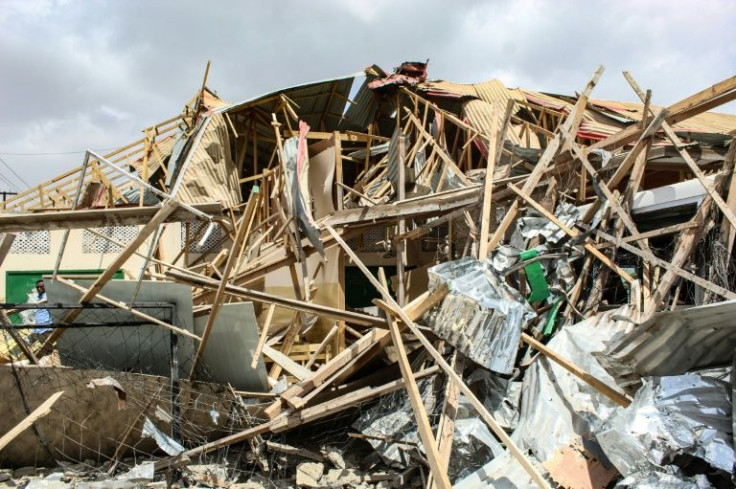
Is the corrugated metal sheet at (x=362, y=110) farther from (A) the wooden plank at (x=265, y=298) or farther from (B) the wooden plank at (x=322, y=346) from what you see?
(A) the wooden plank at (x=265, y=298)

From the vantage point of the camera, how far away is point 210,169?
→ 1034 centimetres

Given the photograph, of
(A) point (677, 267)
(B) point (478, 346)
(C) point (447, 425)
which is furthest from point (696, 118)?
(C) point (447, 425)

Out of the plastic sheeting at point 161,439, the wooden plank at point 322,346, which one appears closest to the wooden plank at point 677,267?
the wooden plank at point 322,346

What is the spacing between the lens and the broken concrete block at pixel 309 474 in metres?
5.32

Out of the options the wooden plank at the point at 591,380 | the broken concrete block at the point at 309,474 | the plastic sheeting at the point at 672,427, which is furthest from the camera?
the broken concrete block at the point at 309,474

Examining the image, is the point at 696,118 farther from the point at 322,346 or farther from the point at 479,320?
the point at 322,346

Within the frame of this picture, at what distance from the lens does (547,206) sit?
23.2 ft

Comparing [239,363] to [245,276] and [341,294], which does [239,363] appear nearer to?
[245,276]

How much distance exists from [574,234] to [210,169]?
6775 millimetres

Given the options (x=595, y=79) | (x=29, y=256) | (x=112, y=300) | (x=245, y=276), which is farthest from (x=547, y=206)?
(x=29, y=256)

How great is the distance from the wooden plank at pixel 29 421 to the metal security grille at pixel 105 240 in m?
7.26

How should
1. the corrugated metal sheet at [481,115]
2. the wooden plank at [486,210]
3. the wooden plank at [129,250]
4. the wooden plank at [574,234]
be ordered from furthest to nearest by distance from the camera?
the corrugated metal sheet at [481,115]
the wooden plank at [574,234]
the wooden plank at [486,210]
the wooden plank at [129,250]

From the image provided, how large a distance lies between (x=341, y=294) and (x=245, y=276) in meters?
2.13

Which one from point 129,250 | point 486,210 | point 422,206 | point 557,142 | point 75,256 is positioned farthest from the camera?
point 75,256
